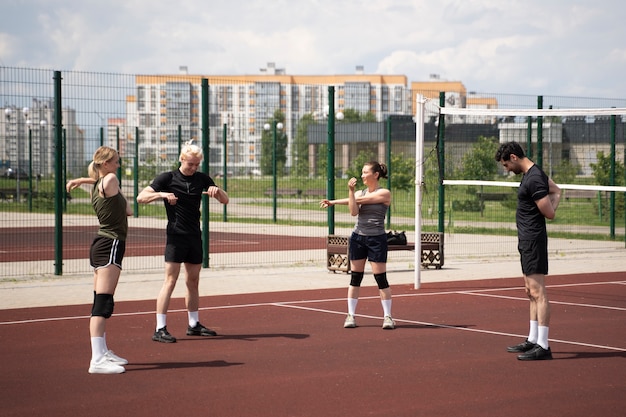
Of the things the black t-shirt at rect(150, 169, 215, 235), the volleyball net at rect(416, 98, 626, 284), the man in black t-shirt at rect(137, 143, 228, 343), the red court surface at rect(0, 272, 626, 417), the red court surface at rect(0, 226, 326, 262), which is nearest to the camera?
the red court surface at rect(0, 272, 626, 417)

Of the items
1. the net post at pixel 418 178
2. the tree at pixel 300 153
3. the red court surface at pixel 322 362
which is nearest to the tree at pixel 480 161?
the tree at pixel 300 153

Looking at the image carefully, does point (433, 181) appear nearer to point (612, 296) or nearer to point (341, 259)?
point (341, 259)

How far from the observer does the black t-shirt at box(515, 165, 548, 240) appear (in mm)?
8797

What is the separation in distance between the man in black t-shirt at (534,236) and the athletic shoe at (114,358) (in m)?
3.59

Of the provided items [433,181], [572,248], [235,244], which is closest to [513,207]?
[433,181]

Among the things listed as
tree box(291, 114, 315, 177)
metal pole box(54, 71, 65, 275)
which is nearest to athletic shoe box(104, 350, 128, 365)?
metal pole box(54, 71, 65, 275)

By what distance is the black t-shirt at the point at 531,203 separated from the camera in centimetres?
880

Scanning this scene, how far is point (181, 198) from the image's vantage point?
979cm

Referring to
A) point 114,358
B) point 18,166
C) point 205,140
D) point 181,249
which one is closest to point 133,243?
point 18,166

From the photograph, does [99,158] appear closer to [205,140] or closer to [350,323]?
[350,323]

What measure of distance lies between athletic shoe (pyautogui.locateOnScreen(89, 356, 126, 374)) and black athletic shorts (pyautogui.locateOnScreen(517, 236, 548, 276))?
3810 millimetres

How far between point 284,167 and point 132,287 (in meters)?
8.69

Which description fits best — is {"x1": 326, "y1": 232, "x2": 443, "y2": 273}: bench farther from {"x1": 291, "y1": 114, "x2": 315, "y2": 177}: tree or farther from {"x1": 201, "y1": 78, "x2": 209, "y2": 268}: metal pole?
{"x1": 291, "y1": 114, "x2": 315, "y2": 177}: tree

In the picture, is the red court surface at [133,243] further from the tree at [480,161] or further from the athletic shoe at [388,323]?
the athletic shoe at [388,323]
